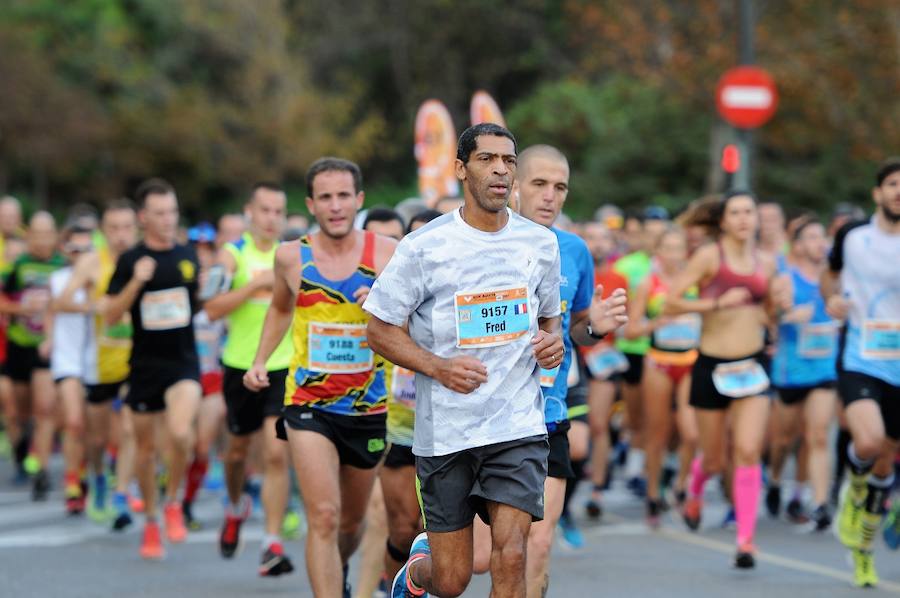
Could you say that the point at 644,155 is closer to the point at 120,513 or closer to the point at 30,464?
the point at 30,464

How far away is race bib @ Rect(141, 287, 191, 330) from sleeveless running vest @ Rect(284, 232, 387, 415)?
11.4ft

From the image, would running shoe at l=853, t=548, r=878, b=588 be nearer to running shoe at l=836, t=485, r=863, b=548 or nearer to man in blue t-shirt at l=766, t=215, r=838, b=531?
running shoe at l=836, t=485, r=863, b=548

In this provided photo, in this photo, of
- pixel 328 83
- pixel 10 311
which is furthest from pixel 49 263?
pixel 328 83

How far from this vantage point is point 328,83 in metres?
50.3

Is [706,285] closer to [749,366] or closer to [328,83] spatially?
[749,366]

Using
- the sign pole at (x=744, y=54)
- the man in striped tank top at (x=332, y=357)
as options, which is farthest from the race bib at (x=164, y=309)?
the sign pole at (x=744, y=54)

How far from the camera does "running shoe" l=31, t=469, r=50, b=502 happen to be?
1352 cm

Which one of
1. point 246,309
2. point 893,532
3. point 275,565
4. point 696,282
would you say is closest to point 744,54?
point 696,282

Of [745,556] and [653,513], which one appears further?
[653,513]

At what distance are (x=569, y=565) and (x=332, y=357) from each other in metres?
3.34

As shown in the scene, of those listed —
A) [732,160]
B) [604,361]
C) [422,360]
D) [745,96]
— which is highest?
[745,96]

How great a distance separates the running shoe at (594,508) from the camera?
12.5 metres

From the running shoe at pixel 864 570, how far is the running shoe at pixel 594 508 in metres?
3.56

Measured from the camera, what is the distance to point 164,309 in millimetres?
10781
